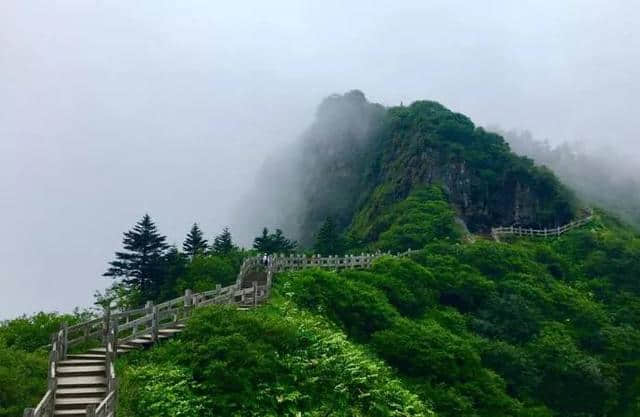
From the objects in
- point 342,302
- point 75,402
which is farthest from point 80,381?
point 342,302

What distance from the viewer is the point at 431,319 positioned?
34906 mm

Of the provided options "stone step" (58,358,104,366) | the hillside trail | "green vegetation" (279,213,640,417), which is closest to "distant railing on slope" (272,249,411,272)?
"green vegetation" (279,213,640,417)

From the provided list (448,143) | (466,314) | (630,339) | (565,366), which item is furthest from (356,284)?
(448,143)

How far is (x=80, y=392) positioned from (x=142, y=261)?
29.6 metres

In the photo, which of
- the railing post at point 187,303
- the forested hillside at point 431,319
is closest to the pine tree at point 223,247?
the forested hillside at point 431,319

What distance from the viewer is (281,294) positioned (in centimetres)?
3011

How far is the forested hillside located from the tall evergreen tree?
22 cm

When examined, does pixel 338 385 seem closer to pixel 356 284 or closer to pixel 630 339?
pixel 356 284

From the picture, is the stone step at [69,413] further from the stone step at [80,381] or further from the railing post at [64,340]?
the railing post at [64,340]

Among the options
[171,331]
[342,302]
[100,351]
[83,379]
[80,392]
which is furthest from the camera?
[342,302]

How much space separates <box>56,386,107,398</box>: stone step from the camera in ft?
49.8

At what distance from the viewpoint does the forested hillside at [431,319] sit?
59.6 ft

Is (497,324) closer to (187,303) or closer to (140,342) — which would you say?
(187,303)

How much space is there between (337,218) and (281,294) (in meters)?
75.0
